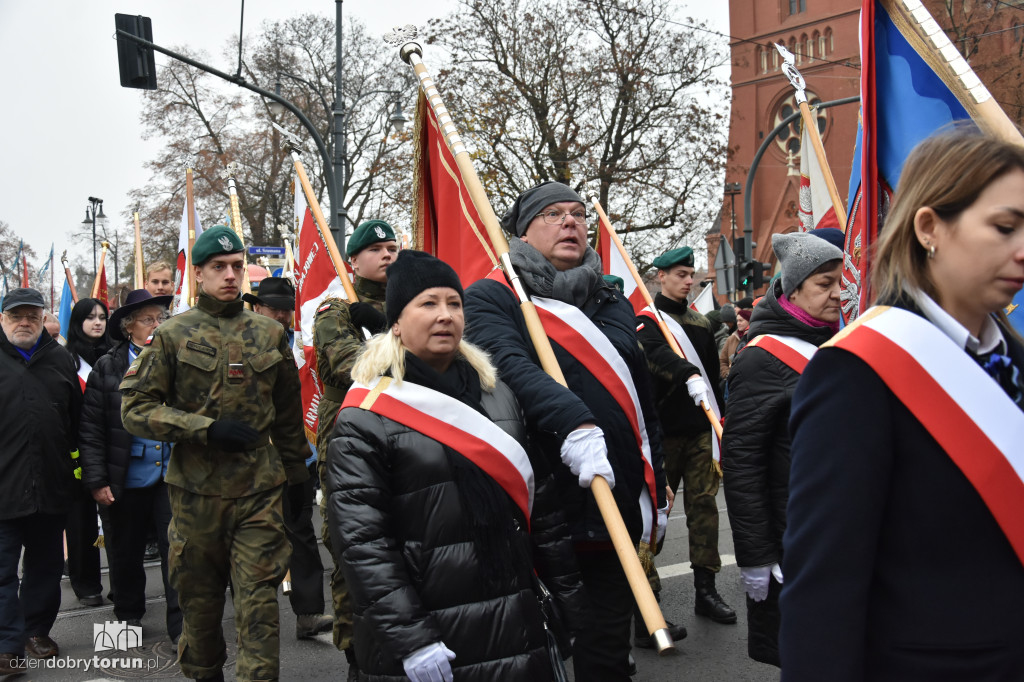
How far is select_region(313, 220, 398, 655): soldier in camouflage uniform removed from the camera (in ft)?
15.2

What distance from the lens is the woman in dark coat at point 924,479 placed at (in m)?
1.55

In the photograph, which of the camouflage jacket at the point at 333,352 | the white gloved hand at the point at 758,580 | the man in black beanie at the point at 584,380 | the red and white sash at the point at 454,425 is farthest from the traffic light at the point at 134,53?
the white gloved hand at the point at 758,580

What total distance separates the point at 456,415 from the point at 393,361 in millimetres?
287

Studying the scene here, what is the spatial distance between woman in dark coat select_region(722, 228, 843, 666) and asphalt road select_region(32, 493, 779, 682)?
4.34 feet

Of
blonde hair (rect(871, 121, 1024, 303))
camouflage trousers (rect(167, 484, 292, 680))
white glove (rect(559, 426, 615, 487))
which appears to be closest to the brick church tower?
camouflage trousers (rect(167, 484, 292, 680))

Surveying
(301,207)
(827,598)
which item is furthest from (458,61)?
(827,598)

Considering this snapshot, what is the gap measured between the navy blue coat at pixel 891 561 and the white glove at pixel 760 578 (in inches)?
84.0

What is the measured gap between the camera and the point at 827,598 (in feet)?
5.23

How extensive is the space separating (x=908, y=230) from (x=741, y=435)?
7.00ft

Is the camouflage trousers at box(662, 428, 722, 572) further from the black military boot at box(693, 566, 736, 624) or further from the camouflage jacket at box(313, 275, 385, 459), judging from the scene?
the camouflage jacket at box(313, 275, 385, 459)

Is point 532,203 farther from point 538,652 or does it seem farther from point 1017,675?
point 1017,675

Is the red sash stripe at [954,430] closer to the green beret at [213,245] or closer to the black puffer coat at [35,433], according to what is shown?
the green beret at [213,245]

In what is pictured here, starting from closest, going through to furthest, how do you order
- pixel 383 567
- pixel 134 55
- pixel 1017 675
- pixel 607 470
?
pixel 1017 675, pixel 383 567, pixel 607 470, pixel 134 55

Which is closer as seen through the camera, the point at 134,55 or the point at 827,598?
the point at 827,598
